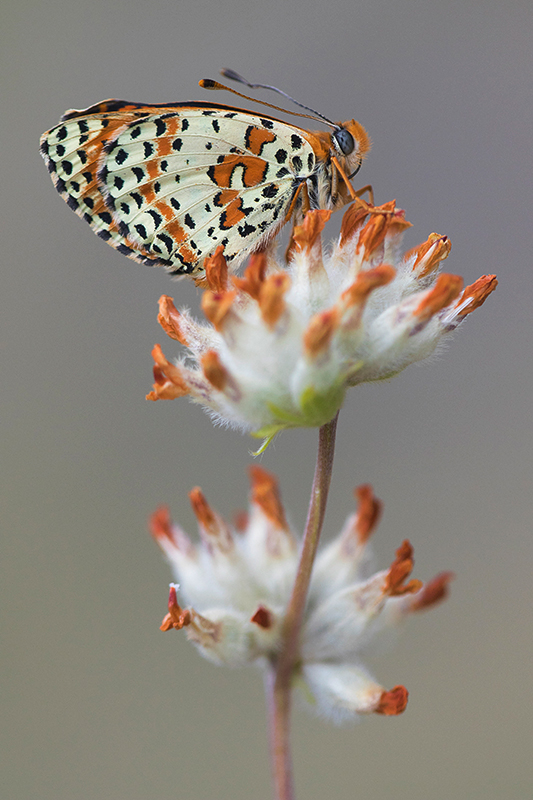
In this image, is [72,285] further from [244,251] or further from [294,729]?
[244,251]

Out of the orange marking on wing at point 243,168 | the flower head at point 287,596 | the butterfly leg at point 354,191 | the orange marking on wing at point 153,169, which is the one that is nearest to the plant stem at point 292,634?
the flower head at point 287,596

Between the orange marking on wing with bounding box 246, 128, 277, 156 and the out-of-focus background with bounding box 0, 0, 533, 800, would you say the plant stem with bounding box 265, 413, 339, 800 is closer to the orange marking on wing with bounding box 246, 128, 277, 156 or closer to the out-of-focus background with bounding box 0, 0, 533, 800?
the orange marking on wing with bounding box 246, 128, 277, 156

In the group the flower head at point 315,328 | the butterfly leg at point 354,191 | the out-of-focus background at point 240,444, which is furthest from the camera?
the out-of-focus background at point 240,444

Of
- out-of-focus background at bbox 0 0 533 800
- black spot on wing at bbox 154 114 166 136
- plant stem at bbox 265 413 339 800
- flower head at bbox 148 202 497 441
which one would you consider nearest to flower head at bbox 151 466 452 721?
plant stem at bbox 265 413 339 800

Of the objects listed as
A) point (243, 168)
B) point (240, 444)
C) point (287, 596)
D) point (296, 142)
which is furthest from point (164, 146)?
point (240, 444)

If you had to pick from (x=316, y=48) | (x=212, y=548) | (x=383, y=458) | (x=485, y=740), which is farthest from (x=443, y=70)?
(x=212, y=548)

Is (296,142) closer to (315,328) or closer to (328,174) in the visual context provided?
(328,174)

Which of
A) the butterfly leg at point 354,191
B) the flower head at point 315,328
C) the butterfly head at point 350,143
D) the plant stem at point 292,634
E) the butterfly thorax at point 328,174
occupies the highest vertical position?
the butterfly head at point 350,143

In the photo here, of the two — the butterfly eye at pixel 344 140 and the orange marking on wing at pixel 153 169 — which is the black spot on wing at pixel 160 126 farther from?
the butterfly eye at pixel 344 140
